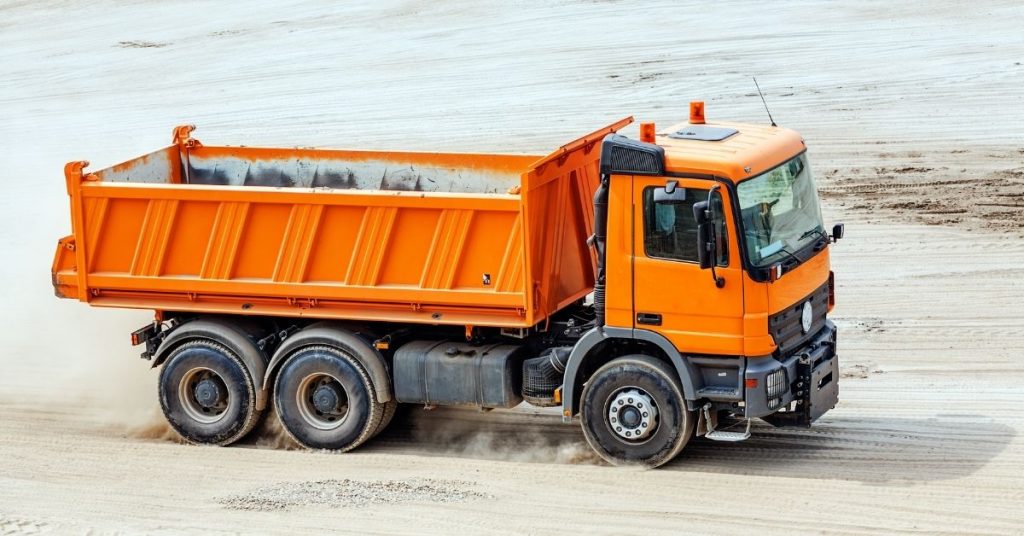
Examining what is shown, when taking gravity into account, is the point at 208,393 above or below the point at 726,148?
below

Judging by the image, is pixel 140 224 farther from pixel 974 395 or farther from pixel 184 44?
pixel 184 44

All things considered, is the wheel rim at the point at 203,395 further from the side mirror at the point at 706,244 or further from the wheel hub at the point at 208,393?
the side mirror at the point at 706,244

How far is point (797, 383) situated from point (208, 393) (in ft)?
16.3

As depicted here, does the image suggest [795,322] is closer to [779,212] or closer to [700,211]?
[779,212]

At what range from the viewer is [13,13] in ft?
115

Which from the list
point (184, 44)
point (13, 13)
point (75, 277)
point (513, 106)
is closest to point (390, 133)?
point (513, 106)

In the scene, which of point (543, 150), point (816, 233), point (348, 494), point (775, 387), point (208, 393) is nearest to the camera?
point (775, 387)

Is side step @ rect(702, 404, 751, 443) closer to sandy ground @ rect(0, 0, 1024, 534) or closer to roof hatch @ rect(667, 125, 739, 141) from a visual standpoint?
sandy ground @ rect(0, 0, 1024, 534)

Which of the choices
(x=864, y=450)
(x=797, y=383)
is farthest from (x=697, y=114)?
(x=864, y=450)

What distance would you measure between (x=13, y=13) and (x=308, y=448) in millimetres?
25673

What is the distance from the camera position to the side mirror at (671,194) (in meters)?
10.9

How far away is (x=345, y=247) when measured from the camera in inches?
479

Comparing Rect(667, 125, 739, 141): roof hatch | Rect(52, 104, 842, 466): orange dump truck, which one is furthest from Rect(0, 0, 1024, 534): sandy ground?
Rect(667, 125, 739, 141): roof hatch

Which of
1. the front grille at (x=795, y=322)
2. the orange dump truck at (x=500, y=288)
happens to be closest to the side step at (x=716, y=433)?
the orange dump truck at (x=500, y=288)
